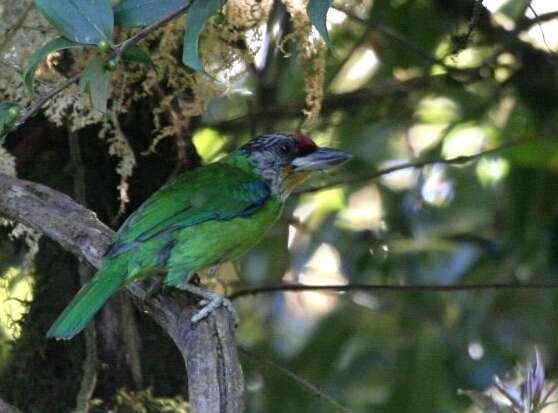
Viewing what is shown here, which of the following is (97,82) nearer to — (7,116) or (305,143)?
(7,116)

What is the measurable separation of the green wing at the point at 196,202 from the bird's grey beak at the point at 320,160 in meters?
0.15

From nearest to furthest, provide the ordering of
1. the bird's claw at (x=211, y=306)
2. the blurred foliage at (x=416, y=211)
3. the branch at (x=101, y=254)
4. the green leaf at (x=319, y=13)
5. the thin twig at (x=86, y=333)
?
the green leaf at (x=319, y=13), the branch at (x=101, y=254), the bird's claw at (x=211, y=306), the thin twig at (x=86, y=333), the blurred foliage at (x=416, y=211)

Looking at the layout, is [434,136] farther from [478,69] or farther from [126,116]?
[126,116]

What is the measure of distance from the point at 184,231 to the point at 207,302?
0.61 metres

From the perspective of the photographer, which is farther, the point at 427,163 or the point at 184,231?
the point at 427,163

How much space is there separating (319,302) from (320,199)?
0.71 meters

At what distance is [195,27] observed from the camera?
2.97 m

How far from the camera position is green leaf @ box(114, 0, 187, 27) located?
3049 mm

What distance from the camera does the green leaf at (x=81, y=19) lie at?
116 inches

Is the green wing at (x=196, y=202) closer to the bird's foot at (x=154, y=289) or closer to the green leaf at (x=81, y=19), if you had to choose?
the bird's foot at (x=154, y=289)

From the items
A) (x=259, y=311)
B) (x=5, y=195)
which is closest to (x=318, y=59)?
(x=5, y=195)

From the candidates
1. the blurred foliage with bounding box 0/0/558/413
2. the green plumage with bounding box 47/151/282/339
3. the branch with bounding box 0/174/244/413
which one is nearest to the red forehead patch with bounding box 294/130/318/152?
the green plumage with bounding box 47/151/282/339

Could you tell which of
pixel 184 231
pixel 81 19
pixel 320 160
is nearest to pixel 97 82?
pixel 81 19

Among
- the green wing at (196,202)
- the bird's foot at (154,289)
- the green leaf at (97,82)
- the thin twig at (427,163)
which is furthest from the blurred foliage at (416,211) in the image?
the green leaf at (97,82)
